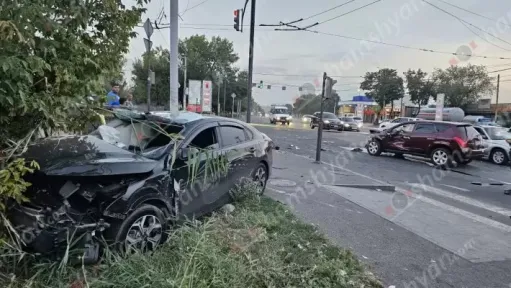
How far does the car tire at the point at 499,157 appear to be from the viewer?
1600 centimetres

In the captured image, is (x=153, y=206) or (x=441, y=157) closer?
(x=153, y=206)

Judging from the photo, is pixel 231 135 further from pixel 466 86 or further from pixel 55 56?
pixel 466 86

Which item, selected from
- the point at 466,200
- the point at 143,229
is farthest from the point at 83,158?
the point at 466,200

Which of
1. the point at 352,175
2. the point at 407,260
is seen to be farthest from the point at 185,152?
the point at 352,175

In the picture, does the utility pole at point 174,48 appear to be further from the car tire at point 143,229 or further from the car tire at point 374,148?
the car tire at point 374,148

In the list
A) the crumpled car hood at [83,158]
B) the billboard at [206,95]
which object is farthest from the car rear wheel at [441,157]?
the billboard at [206,95]

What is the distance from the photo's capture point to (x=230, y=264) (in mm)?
3508

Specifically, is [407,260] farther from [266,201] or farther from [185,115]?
[185,115]

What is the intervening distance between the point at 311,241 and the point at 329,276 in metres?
0.88

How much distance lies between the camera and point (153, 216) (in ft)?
13.1

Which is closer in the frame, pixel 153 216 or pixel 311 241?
pixel 153 216

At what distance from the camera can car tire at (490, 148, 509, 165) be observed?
16000 millimetres

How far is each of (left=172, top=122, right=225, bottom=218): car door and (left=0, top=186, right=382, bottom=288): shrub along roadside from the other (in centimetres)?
33

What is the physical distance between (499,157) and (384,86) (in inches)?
2074
